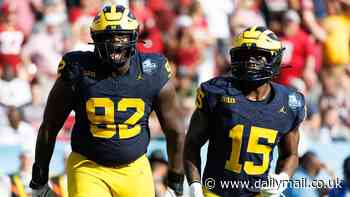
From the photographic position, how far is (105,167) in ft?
21.6

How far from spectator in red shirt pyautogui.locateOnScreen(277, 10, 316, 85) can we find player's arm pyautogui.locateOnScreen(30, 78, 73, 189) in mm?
5080

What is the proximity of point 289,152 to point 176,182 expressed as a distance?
0.83 m

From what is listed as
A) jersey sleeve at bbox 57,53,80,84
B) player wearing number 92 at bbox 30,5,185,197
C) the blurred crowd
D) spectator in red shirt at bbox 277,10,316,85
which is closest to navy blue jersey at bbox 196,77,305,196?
player wearing number 92 at bbox 30,5,185,197

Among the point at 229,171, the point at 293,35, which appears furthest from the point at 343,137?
the point at 229,171

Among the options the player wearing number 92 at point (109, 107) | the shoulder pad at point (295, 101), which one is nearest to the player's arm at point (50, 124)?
the player wearing number 92 at point (109, 107)

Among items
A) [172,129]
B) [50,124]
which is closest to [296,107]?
[172,129]

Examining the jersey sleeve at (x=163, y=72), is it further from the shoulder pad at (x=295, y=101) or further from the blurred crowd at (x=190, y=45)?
the blurred crowd at (x=190, y=45)

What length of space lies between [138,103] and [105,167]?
1.53 feet

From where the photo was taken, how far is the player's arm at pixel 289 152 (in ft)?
21.7

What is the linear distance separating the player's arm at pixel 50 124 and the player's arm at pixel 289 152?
1.40 m

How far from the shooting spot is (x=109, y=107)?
21.3 feet

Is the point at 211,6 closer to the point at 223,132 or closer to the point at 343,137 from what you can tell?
the point at 343,137

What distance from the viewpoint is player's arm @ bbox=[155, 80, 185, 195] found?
21.8 feet

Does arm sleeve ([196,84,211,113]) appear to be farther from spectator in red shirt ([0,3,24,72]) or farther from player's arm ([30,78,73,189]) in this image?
spectator in red shirt ([0,3,24,72])
